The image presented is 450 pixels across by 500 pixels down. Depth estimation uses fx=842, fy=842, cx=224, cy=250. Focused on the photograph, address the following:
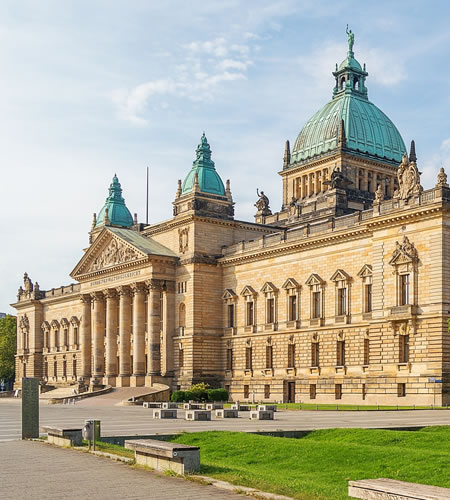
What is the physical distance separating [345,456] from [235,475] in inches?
229

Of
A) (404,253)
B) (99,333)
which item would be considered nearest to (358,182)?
(99,333)

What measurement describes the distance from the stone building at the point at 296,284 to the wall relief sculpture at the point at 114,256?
0.25m

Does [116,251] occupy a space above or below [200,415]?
above

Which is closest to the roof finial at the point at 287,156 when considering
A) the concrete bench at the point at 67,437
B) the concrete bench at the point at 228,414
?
the concrete bench at the point at 228,414

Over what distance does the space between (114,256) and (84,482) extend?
8047 cm

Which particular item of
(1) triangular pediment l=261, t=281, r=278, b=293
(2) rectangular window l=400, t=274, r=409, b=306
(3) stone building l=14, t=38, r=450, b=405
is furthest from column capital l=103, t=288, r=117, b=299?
(2) rectangular window l=400, t=274, r=409, b=306

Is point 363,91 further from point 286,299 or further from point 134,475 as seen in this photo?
point 134,475

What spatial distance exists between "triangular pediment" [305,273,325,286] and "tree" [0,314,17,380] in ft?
277

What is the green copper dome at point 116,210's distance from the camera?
116562 millimetres

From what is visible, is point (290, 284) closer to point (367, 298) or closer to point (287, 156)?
point (367, 298)

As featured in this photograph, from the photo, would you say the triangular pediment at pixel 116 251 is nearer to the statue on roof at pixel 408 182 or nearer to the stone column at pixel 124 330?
the stone column at pixel 124 330

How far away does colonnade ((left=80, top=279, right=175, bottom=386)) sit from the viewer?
9119cm

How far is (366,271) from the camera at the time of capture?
7225cm

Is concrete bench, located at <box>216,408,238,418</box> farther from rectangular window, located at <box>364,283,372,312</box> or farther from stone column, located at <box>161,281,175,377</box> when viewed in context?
stone column, located at <box>161,281,175,377</box>
